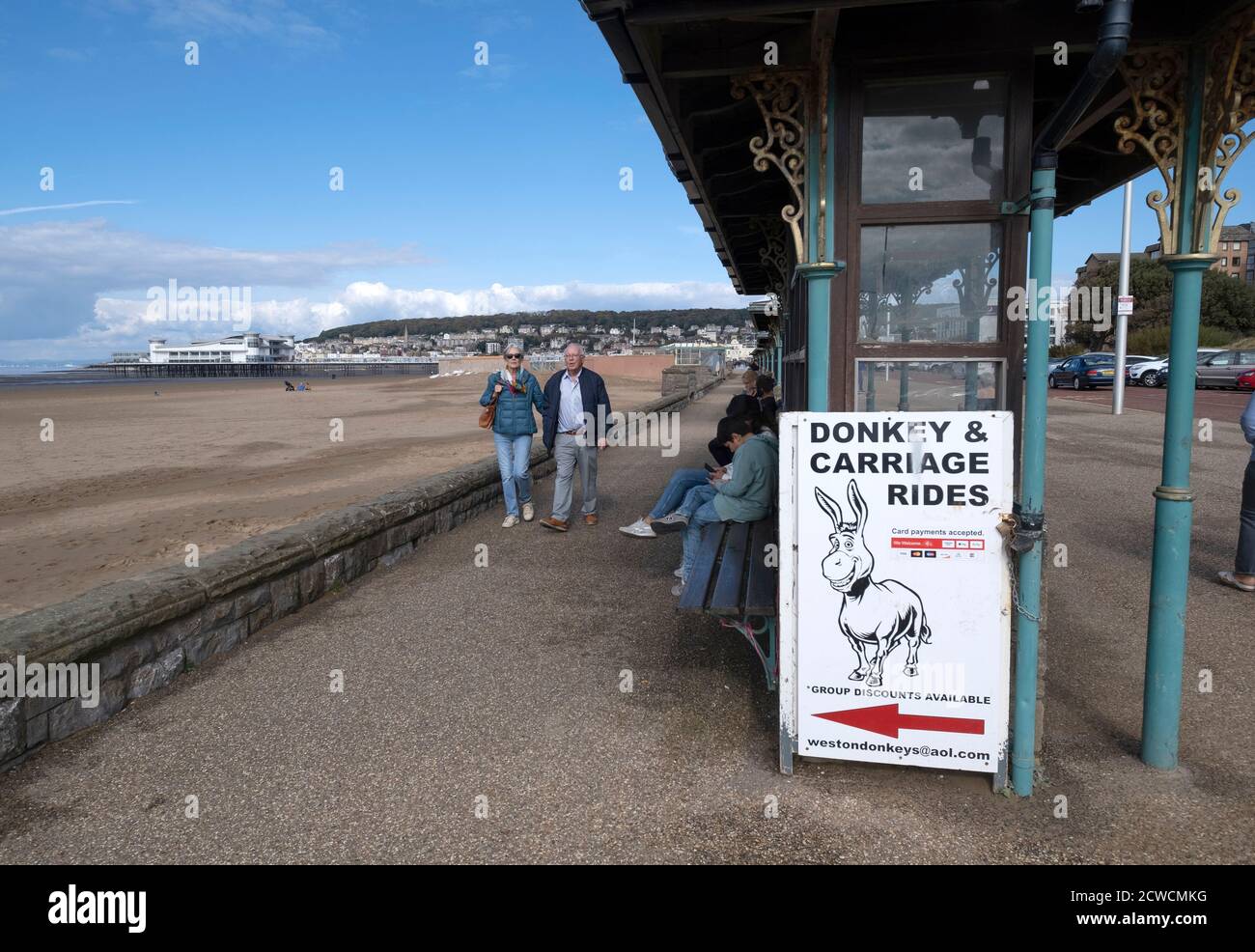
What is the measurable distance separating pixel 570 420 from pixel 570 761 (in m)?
4.80

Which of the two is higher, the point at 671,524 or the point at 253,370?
the point at 253,370

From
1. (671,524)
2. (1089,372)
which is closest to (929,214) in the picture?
(671,524)

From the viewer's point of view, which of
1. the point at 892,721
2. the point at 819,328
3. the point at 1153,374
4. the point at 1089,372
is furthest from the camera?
the point at 1153,374

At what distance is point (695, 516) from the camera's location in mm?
5566

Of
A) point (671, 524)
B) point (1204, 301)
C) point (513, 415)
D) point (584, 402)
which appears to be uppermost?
point (1204, 301)

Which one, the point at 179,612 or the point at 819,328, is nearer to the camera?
the point at 819,328

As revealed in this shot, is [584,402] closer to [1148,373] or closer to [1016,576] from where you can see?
[1016,576]

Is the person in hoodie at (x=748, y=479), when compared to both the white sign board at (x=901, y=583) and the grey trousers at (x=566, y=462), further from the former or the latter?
the grey trousers at (x=566, y=462)

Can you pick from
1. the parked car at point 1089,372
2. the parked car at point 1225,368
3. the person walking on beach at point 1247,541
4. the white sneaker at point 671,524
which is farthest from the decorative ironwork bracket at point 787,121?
the parked car at point 1089,372

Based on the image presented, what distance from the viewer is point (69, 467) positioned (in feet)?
49.4

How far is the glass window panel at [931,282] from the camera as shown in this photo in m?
3.81
